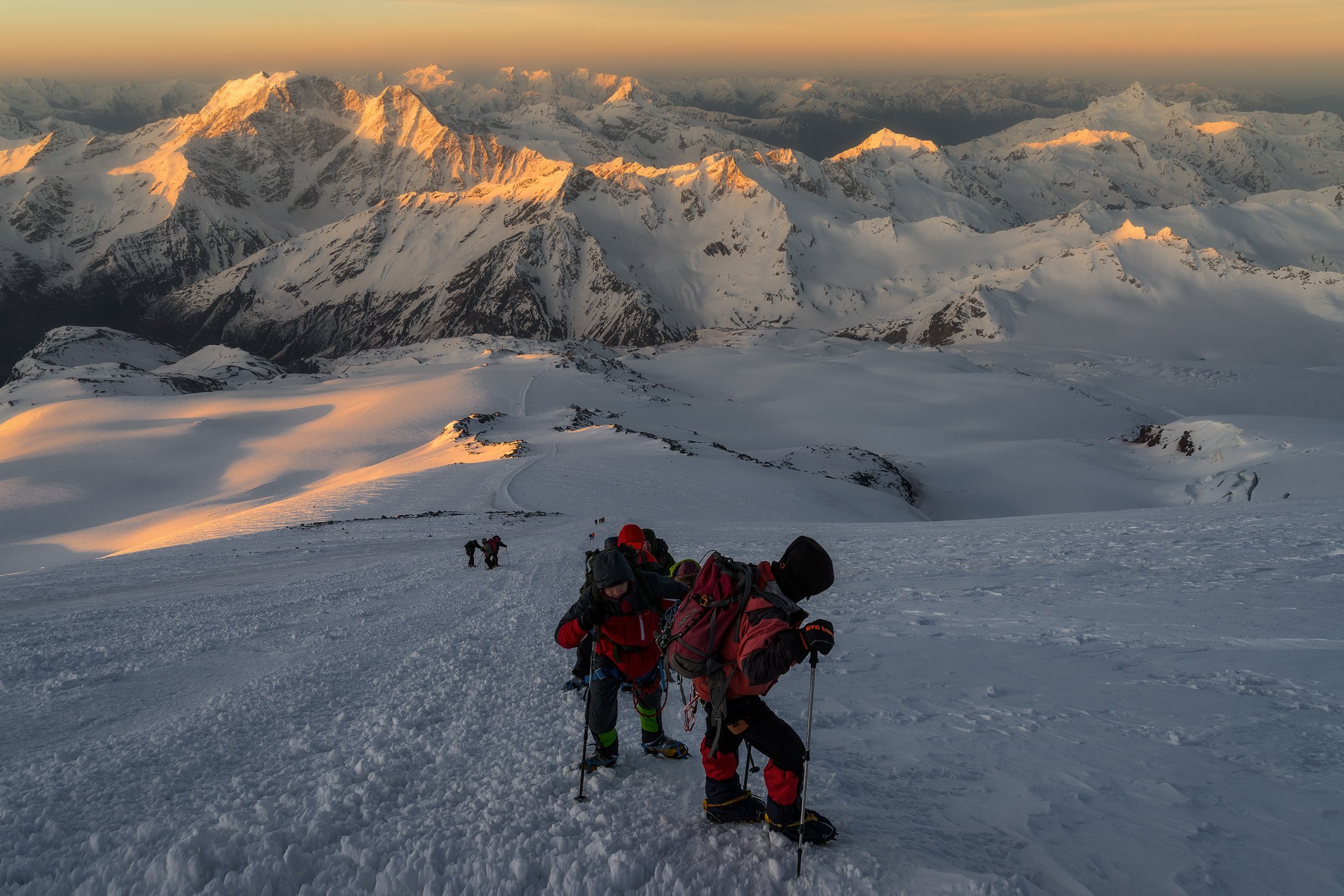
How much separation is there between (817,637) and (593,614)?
221 cm

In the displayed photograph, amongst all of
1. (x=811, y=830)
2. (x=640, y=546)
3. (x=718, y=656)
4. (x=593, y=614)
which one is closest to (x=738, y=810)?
(x=811, y=830)

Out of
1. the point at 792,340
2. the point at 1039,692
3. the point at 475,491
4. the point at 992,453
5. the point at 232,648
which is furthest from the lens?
the point at 792,340

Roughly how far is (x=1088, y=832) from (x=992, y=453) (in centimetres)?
6193

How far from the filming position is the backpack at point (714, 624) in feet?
16.1

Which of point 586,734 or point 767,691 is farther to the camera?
point 586,734

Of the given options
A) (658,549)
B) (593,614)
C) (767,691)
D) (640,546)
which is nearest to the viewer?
(767,691)

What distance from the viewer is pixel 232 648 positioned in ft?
33.8

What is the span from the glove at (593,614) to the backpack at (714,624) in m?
1.23

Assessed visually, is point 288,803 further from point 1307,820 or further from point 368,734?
point 1307,820

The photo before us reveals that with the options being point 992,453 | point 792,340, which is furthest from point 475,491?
point 792,340

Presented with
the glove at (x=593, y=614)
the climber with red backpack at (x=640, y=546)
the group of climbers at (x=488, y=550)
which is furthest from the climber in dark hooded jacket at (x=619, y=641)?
the group of climbers at (x=488, y=550)

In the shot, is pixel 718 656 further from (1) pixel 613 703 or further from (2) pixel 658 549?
(2) pixel 658 549

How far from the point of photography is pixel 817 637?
4.54 metres

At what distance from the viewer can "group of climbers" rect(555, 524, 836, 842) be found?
4.67m
